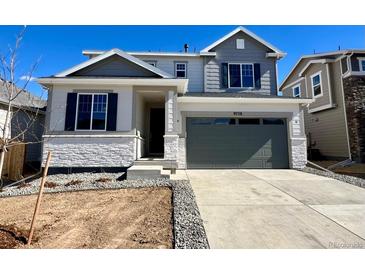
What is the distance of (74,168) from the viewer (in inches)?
334

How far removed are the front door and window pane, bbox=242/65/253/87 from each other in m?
5.43

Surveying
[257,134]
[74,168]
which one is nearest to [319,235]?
[257,134]

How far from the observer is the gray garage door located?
33.3ft

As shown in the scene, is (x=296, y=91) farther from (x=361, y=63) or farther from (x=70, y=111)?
(x=70, y=111)

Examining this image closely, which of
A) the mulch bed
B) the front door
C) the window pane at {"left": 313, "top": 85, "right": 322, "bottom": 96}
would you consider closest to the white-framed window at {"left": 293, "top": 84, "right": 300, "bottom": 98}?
the window pane at {"left": 313, "top": 85, "right": 322, "bottom": 96}

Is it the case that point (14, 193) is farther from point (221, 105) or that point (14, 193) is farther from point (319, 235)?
point (221, 105)

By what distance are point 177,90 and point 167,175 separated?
166 inches

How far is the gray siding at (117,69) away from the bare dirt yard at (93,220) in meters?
5.77

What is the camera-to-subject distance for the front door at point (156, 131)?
11.8 m

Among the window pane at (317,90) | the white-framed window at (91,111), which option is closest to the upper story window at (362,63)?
the window pane at (317,90)

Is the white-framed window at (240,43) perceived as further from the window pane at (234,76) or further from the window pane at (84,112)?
the window pane at (84,112)

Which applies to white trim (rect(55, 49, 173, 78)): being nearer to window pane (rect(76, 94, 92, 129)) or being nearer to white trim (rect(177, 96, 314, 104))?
window pane (rect(76, 94, 92, 129))

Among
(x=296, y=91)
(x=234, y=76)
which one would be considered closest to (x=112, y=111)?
(x=234, y=76)

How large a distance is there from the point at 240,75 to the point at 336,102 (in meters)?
6.32
